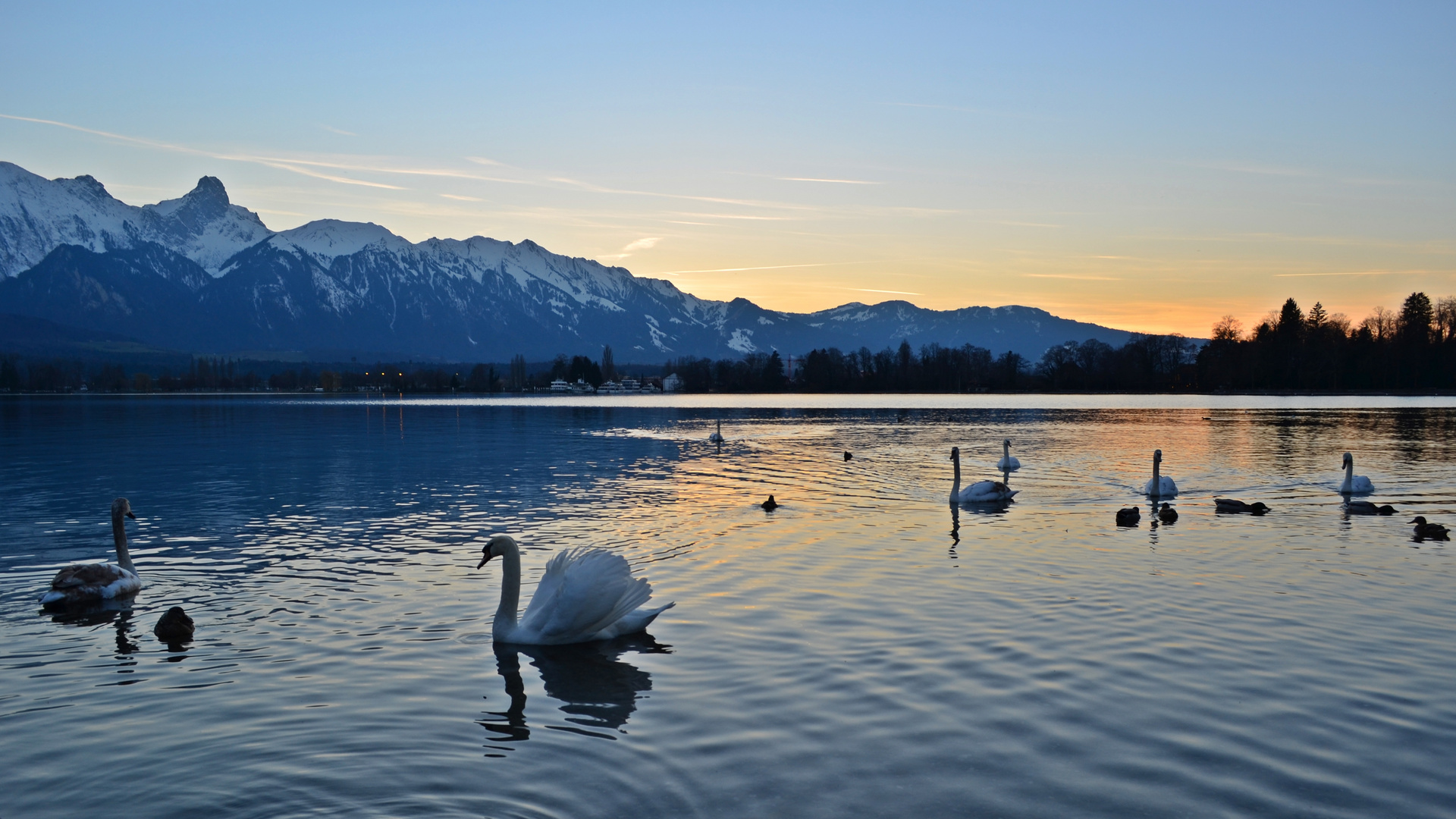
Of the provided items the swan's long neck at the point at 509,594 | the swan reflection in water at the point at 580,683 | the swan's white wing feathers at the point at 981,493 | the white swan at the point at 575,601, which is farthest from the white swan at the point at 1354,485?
the swan's long neck at the point at 509,594

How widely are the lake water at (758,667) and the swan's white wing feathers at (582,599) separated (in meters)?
0.33

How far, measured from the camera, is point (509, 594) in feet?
41.1

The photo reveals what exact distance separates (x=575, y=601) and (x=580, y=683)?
4.21 feet

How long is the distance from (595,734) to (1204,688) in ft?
22.0

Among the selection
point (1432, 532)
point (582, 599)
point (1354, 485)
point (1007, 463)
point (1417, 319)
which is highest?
point (1417, 319)

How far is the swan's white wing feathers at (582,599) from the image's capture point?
12102 mm

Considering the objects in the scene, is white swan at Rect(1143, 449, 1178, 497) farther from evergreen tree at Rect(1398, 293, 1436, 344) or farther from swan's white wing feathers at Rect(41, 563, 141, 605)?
evergreen tree at Rect(1398, 293, 1436, 344)

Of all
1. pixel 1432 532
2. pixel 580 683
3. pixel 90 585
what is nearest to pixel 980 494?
pixel 1432 532

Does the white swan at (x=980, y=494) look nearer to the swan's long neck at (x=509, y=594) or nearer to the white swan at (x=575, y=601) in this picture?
the white swan at (x=575, y=601)

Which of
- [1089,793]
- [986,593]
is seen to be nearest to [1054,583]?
[986,593]

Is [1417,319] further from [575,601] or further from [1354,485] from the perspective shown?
[575,601]

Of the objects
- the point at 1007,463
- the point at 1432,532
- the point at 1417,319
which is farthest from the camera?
the point at 1417,319

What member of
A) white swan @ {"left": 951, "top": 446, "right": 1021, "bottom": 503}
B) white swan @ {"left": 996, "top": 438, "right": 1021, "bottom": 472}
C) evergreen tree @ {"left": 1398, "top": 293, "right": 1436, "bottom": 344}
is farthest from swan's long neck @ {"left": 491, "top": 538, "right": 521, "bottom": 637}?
evergreen tree @ {"left": 1398, "top": 293, "right": 1436, "bottom": 344}

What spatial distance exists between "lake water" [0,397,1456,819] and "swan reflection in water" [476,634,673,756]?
0.18ft
